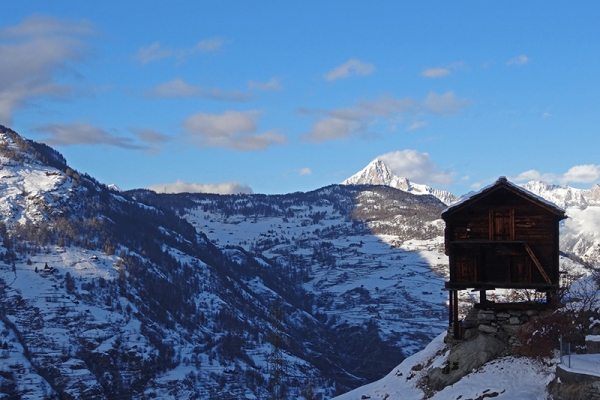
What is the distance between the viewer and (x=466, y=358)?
4653cm

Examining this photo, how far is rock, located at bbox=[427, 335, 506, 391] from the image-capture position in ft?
150

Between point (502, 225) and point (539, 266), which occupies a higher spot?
point (502, 225)

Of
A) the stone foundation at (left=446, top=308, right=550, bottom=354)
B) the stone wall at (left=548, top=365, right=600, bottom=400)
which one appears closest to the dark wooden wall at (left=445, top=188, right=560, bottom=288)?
the stone foundation at (left=446, top=308, right=550, bottom=354)

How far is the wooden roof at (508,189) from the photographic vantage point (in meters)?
48.4

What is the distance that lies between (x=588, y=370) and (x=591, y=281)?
2670cm

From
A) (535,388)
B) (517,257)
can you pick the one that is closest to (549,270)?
(517,257)

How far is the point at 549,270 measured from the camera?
48.2m

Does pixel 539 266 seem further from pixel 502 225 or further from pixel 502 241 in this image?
pixel 502 225

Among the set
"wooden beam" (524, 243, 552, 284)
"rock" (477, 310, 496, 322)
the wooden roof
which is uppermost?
the wooden roof

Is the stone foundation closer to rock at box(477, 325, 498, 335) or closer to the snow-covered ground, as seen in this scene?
rock at box(477, 325, 498, 335)

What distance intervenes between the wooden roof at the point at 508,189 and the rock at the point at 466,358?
8.86 meters

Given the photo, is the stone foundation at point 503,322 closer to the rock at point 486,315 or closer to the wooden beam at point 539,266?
the rock at point 486,315

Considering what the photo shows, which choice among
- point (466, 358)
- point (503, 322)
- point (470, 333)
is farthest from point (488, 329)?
point (466, 358)

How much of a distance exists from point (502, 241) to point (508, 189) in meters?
3.56
